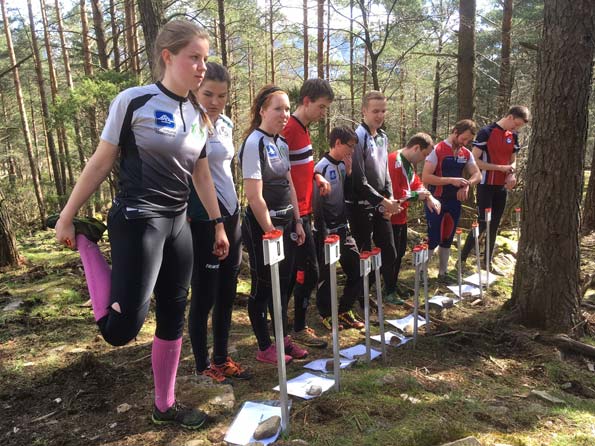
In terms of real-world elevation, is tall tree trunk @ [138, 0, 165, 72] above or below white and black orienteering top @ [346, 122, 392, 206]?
above

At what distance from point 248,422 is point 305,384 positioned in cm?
64

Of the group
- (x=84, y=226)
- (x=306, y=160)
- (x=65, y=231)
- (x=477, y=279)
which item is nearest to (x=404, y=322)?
(x=306, y=160)

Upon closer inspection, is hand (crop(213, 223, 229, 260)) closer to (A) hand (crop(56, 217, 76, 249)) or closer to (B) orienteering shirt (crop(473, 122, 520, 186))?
(A) hand (crop(56, 217, 76, 249))

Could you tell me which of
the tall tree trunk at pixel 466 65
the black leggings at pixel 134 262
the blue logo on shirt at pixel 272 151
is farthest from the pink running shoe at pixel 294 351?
the tall tree trunk at pixel 466 65

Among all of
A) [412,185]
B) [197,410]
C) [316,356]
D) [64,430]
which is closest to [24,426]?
[64,430]

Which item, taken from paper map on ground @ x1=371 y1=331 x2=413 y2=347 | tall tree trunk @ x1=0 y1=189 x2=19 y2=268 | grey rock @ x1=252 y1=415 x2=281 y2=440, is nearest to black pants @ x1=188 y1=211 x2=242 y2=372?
grey rock @ x1=252 y1=415 x2=281 y2=440

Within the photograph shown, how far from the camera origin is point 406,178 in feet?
18.1

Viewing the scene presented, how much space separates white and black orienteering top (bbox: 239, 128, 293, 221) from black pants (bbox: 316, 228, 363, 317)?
98cm

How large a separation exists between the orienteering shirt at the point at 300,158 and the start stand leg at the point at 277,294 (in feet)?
5.10

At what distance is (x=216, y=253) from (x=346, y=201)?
2170 millimetres

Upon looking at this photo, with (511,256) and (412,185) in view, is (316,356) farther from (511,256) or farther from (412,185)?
(511,256)

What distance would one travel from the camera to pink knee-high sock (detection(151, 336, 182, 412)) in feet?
8.09

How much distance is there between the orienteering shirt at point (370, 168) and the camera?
4.53 m

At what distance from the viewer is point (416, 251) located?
3.80 meters
